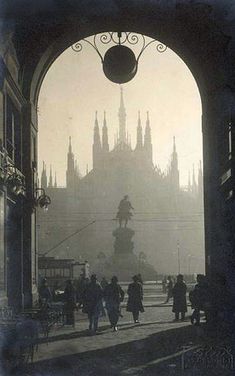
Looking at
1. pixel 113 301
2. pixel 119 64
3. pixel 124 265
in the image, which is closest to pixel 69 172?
pixel 124 265

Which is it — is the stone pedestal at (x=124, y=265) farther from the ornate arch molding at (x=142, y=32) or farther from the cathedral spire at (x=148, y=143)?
the cathedral spire at (x=148, y=143)

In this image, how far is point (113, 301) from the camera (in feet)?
52.6

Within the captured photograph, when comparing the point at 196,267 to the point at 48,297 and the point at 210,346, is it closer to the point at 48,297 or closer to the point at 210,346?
the point at 48,297

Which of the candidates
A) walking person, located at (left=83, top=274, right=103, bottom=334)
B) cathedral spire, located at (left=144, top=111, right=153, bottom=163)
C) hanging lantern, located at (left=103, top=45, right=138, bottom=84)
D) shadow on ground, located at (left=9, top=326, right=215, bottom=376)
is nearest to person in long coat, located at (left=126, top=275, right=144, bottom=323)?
Answer: walking person, located at (left=83, top=274, right=103, bottom=334)

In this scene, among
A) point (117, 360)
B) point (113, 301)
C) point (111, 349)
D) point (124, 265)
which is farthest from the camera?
point (124, 265)

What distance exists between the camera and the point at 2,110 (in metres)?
12.8

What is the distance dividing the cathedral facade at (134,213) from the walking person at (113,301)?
6306 cm

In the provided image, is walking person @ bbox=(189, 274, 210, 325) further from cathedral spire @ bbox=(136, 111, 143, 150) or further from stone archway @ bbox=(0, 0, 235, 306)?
cathedral spire @ bbox=(136, 111, 143, 150)

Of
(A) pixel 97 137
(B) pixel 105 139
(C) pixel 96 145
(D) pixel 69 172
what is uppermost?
(A) pixel 97 137

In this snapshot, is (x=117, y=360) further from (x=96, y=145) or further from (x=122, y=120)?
(x=122, y=120)

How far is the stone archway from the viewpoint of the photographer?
13.9m

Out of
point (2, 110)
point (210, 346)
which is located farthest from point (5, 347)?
point (2, 110)

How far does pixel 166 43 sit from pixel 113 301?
7073mm

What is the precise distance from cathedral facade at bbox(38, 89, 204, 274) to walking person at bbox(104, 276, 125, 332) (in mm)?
63056
